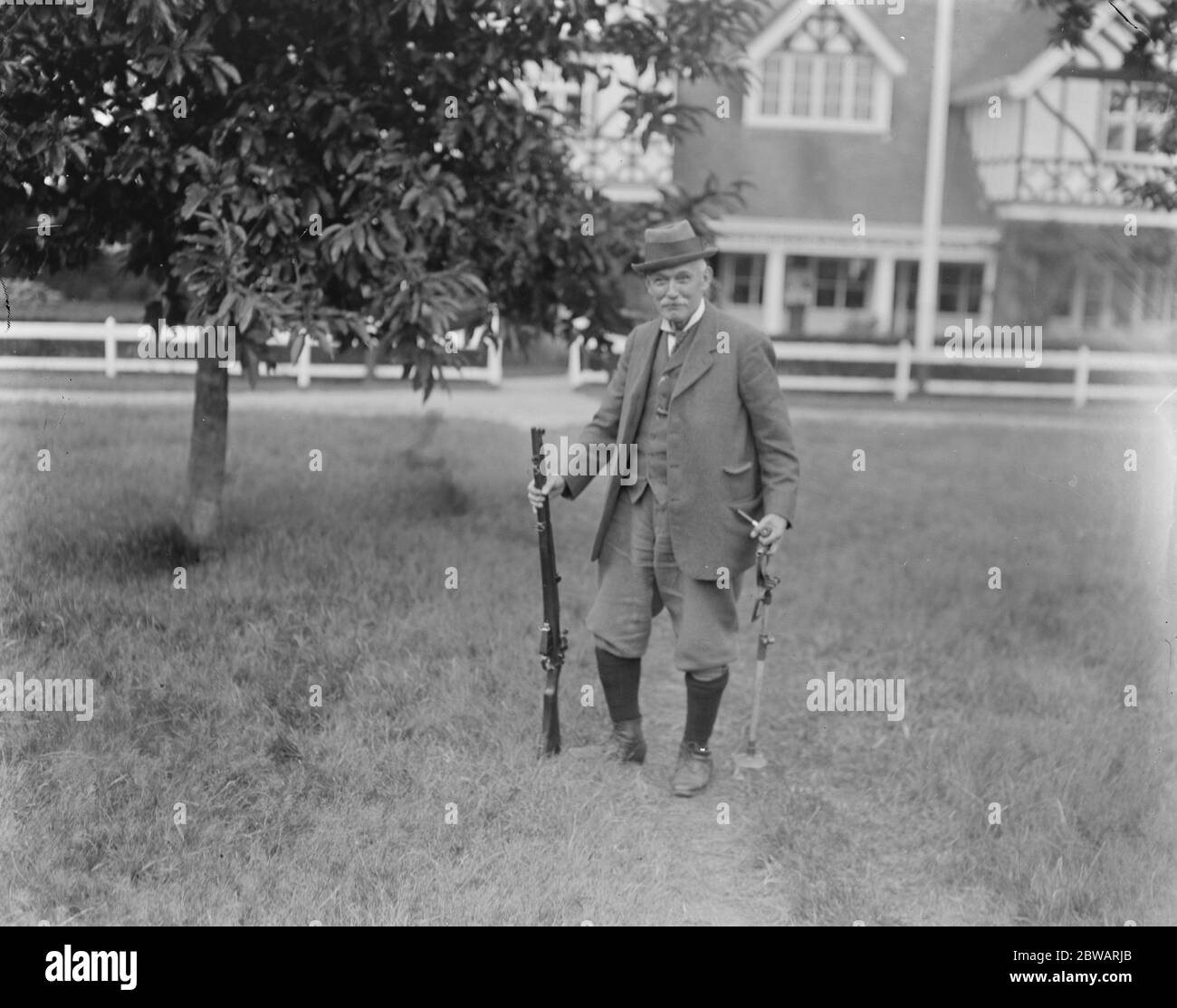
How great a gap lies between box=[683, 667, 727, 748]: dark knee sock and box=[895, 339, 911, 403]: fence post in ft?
52.9

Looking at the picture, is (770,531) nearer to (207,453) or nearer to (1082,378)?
(207,453)

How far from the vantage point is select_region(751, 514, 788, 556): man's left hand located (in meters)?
4.93

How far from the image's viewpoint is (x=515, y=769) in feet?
16.9

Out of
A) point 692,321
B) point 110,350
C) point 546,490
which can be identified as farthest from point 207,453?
point 110,350

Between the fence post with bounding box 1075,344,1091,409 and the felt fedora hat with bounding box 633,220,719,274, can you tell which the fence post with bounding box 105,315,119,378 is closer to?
the felt fedora hat with bounding box 633,220,719,274

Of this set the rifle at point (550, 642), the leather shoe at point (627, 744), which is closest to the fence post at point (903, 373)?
the leather shoe at point (627, 744)

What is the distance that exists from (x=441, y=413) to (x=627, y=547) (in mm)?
9418

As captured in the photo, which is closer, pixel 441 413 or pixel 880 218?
pixel 441 413

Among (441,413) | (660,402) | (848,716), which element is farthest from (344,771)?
(441,413)

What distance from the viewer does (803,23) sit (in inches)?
891

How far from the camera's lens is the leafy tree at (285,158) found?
621 centimetres

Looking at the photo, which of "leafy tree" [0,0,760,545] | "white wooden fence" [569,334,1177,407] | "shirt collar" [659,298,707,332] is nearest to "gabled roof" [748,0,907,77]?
"white wooden fence" [569,334,1177,407]
